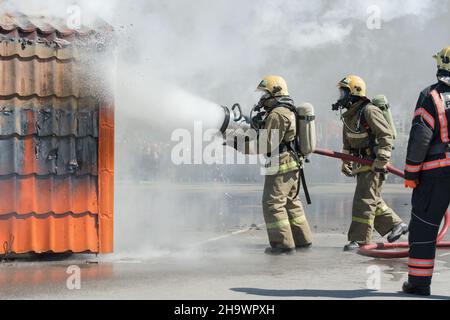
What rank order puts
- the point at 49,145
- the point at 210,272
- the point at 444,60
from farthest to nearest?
the point at 49,145 → the point at 210,272 → the point at 444,60

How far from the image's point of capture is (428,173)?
548 cm

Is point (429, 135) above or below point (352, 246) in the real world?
above

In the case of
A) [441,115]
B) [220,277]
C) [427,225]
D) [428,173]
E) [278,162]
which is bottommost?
[220,277]

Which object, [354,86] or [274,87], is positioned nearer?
[274,87]

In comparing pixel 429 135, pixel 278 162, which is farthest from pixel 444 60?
pixel 278 162

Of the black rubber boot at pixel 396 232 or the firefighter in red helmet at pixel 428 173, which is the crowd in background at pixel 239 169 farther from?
the firefighter in red helmet at pixel 428 173

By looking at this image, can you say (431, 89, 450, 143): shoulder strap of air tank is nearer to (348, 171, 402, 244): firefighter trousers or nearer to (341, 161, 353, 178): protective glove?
(348, 171, 402, 244): firefighter trousers

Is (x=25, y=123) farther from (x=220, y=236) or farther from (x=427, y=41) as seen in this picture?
(x=427, y=41)

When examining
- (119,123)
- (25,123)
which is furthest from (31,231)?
(119,123)

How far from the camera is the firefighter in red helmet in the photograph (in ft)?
17.8

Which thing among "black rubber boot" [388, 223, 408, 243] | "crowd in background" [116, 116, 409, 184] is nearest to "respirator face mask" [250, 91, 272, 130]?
"black rubber boot" [388, 223, 408, 243]

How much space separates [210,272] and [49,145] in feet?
6.04

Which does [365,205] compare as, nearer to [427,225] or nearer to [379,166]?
[379,166]

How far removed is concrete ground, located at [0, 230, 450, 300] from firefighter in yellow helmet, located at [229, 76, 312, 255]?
0.27 metres
